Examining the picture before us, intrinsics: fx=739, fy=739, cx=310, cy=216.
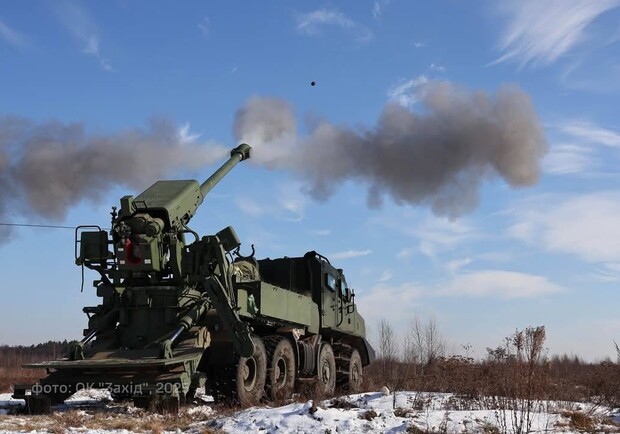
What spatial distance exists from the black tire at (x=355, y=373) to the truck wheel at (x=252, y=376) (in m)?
5.92

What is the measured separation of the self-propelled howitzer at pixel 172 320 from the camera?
11.1m

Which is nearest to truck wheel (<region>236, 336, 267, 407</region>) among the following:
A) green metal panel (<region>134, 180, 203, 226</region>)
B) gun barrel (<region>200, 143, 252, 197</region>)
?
green metal panel (<region>134, 180, 203, 226</region>)

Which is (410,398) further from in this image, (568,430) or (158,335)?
(158,335)

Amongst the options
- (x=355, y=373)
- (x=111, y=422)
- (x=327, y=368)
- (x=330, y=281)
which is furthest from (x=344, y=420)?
(x=355, y=373)

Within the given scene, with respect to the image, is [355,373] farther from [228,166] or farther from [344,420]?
[344,420]

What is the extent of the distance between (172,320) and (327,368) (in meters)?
5.58

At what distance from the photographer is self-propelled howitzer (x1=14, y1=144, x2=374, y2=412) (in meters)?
11.1

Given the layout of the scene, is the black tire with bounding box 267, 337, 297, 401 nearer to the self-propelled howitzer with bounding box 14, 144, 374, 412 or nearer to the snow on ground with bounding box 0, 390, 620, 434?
the self-propelled howitzer with bounding box 14, 144, 374, 412

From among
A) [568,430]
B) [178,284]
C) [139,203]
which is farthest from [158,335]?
[568,430]

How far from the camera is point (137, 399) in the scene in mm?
11031

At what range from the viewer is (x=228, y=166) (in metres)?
15.7

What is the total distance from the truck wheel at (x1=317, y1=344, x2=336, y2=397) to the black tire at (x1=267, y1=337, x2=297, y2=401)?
5.38 ft

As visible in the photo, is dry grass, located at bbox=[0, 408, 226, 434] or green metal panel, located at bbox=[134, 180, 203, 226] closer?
dry grass, located at bbox=[0, 408, 226, 434]

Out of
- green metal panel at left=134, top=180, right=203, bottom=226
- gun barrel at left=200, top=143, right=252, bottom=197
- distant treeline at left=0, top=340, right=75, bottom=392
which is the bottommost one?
distant treeline at left=0, top=340, right=75, bottom=392
